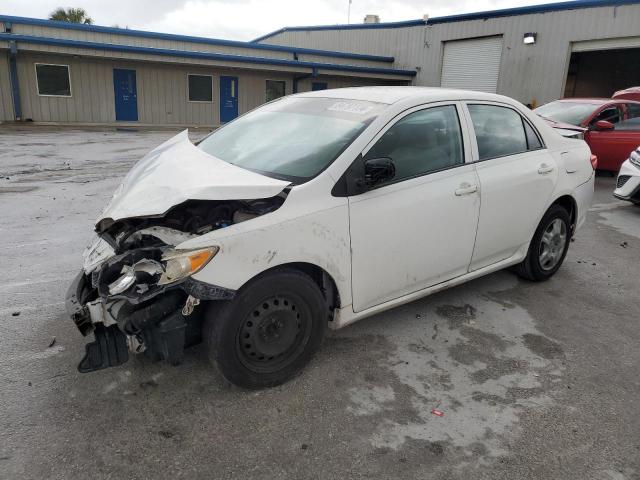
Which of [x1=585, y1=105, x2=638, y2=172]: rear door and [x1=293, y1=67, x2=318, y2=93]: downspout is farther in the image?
[x1=293, y1=67, x2=318, y2=93]: downspout

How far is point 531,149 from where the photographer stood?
14.4 feet

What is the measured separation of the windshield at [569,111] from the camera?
1016 centimetres

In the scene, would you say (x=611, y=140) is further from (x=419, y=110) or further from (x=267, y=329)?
(x=267, y=329)

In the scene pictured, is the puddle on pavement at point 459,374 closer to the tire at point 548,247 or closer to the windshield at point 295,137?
the tire at point 548,247

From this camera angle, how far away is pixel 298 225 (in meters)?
2.88

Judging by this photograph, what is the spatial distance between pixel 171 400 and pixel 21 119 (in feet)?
66.7

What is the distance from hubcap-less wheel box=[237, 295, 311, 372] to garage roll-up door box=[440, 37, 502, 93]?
21.0 m

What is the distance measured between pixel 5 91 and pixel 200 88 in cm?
759

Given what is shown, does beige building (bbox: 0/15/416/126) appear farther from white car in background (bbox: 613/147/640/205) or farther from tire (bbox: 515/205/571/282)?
tire (bbox: 515/205/571/282)

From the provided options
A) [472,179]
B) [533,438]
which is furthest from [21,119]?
[533,438]

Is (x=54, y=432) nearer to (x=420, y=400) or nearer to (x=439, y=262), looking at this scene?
(x=420, y=400)

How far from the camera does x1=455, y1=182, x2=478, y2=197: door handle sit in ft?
11.9

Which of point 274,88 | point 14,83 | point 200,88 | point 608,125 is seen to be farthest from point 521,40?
point 14,83

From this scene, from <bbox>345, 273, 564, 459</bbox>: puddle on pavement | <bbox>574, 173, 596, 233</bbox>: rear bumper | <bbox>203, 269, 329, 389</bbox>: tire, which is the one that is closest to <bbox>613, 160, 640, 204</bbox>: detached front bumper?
<bbox>574, 173, 596, 233</bbox>: rear bumper
